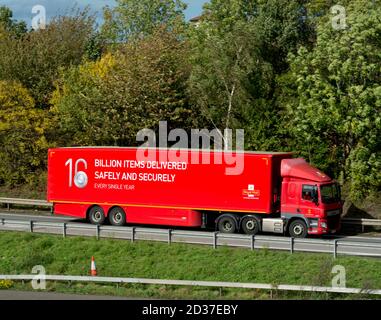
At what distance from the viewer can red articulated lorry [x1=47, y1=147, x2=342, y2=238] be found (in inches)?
1193

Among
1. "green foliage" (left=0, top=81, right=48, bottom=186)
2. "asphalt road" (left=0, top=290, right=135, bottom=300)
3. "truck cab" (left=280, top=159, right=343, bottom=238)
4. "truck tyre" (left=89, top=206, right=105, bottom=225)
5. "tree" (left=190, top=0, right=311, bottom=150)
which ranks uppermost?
"tree" (left=190, top=0, right=311, bottom=150)

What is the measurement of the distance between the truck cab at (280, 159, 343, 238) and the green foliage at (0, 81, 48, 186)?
65.9ft

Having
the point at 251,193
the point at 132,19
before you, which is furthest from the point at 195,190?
the point at 132,19

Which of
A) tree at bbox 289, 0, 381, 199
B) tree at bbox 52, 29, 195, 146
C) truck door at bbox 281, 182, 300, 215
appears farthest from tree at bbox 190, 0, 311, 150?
truck door at bbox 281, 182, 300, 215

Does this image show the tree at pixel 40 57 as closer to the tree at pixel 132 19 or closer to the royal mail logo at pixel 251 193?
the tree at pixel 132 19

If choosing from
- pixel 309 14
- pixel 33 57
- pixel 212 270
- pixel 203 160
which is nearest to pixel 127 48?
pixel 33 57

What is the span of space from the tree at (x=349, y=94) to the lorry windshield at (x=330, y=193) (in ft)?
18.0

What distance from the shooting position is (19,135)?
4588cm

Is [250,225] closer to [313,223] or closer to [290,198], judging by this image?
[290,198]

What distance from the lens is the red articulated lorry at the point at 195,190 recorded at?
99.5ft

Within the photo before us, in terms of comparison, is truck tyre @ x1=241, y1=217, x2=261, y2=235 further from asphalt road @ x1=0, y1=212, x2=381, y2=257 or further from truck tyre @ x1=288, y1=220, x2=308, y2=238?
asphalt road @ x1=0, y1=212, x2=381, y2=257

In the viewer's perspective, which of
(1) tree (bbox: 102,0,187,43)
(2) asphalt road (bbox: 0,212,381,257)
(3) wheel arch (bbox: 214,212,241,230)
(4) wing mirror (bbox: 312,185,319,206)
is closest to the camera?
(2) asphalt road (bbox: 0,212,381,257)

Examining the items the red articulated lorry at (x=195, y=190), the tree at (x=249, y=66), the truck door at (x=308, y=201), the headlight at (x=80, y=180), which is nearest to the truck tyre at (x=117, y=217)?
the red articulated lorry at (x=195, y=190)

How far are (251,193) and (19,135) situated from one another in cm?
1982
